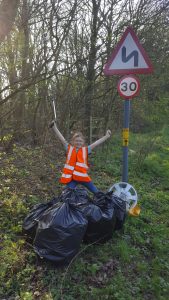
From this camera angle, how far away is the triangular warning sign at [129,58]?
14.7 ft

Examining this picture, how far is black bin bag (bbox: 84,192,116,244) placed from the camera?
3.88 meters

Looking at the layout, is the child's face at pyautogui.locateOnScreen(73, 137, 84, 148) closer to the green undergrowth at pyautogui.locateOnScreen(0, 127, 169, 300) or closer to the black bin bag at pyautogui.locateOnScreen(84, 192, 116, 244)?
the green undergrowth at pyautogui.locateOnScreen(0, 127, 169, 300)

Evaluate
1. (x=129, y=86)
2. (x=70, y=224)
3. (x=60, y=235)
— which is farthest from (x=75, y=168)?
(x=60, y=235)

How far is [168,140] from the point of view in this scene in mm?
14422

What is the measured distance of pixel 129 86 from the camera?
462 centimetres

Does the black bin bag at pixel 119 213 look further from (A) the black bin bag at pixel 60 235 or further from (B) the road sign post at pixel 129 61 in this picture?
(B) the road sign post at pixel 129 61

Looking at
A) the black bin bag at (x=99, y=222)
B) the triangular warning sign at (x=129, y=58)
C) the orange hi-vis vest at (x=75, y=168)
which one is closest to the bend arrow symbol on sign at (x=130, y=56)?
the triangular warning sign at (x=129, y=58)

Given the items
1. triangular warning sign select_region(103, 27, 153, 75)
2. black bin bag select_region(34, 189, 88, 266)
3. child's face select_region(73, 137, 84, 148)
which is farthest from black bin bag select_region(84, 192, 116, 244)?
triangular warning sign select_region(103, 27, 153, 75)

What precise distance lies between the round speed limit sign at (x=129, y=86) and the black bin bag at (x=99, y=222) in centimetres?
170

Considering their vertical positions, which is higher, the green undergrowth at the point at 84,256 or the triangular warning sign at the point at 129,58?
the triangular warning sign at the point at 129,58

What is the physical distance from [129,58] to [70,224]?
2.56m

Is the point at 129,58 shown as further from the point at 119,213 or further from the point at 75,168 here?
the point at 119,213

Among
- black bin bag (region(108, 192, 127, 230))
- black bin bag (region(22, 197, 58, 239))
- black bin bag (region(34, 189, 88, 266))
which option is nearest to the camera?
black bin bag (region(34, 189, 88, 266))

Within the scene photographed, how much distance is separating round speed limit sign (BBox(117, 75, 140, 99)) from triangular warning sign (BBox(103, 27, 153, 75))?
10 cm
